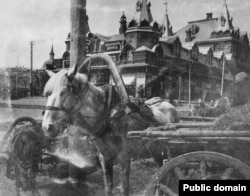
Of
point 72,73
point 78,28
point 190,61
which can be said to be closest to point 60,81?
point 72,73

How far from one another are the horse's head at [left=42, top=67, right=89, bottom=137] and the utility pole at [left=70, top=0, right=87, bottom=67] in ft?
7.25

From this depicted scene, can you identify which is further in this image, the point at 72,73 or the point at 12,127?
the point at 12,127

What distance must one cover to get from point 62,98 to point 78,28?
259 cm

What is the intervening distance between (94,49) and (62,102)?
4040mm

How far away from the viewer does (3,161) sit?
399cm

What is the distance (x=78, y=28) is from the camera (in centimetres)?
518

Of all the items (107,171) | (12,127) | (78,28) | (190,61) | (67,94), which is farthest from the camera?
(190,61)

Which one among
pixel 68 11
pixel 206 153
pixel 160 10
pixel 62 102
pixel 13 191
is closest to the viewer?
pixel 206 153

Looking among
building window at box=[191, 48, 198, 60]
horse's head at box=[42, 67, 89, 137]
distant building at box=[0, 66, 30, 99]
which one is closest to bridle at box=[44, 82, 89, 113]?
horse's head at box=[42, 67, 89, 137]

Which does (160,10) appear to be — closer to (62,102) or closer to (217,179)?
(62,102)

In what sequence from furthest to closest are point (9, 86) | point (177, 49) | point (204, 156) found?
point (177, 49) < point (9, 86) < point (204, 156)

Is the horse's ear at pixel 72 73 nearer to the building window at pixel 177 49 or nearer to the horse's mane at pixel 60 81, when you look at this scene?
the horse's mane at pixel 60 81

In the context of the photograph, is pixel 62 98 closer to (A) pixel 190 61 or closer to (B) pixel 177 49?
(A) pixel 190 61

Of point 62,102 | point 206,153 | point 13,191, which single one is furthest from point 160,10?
point 13,191
